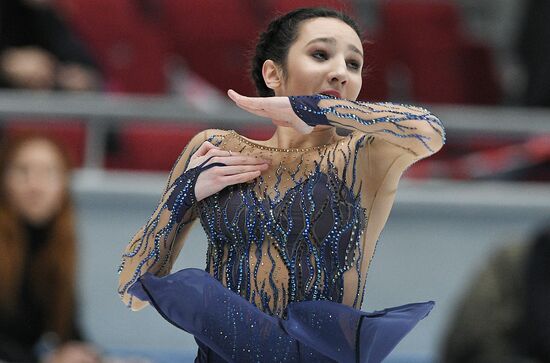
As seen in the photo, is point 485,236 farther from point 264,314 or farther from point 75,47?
point 264,314

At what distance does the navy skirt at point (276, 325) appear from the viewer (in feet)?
6.49

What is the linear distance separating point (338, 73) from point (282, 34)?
0.17m

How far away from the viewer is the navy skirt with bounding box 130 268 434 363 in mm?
1978

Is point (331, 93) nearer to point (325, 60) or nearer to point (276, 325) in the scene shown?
point (325, 60)

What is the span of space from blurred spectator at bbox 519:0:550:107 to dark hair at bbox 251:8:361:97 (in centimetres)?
366

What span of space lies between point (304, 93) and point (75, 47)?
11.6ft

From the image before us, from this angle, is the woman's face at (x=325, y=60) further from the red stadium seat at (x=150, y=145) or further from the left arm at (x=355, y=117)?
the red stadium seat at (x=150, y=145)

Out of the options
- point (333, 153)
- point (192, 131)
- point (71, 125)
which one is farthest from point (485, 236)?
point (333, 153)

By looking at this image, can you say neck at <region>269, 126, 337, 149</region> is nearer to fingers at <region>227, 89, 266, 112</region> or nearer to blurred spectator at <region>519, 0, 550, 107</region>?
fingers at <region>227, 89, 266, 112</region>

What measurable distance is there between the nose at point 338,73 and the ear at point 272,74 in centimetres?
13

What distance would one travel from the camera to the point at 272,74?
2197 mm

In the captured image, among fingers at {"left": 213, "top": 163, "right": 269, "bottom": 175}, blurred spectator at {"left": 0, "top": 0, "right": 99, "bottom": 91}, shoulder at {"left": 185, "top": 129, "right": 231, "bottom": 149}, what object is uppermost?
blurred spectator at {"left": 0, "top": 0, "right": 99, "bottom": 91}

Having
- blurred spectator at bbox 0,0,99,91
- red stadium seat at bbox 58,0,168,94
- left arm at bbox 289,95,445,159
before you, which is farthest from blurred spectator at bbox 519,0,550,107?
left arm at bbox 289,95,445,159

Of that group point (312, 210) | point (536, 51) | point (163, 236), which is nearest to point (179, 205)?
point (163, 236)
